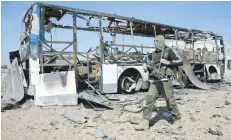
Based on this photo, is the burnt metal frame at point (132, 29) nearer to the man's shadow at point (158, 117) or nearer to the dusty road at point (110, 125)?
the dusty road at point (110, 125)

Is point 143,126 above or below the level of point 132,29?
below

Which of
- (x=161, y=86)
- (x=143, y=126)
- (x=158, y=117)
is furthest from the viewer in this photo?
(x=158, y=117)

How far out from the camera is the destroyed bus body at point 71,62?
24.5 ft

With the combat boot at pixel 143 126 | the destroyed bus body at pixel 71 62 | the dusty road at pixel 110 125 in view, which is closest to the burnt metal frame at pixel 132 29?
the destroyed bus body at pixel 71 62

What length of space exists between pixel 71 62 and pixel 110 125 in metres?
3.41

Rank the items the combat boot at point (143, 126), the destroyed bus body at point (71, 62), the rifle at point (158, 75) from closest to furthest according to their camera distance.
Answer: the combat boot at point (143, 126), the rifle at point (158, 75), the destroyed bus body at point (71, 62)

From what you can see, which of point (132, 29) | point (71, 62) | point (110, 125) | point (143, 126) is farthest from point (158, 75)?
point (132, 29)

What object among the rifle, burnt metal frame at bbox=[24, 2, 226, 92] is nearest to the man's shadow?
the rifle

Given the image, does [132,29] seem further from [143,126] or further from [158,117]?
[143,126]

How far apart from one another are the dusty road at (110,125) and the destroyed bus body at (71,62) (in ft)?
2.70

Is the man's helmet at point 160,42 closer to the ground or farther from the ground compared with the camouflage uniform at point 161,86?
farther from the ground

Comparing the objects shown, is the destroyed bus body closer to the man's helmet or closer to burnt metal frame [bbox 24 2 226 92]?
burnt metal frame [bbox 24 2 226 92]

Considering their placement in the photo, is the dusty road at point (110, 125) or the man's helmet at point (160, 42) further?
the man's helmet at point (160, 42)

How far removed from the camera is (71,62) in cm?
820
